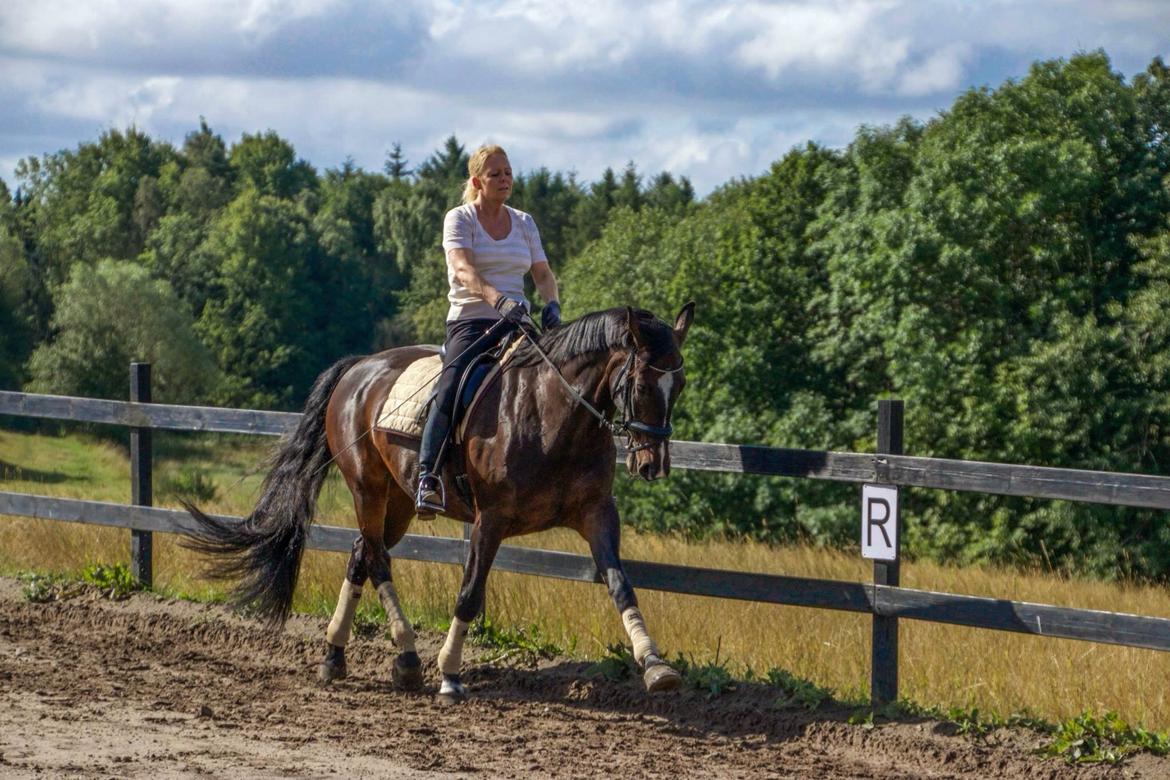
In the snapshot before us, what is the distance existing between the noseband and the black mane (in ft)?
0.34

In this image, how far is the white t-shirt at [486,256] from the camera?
747cm

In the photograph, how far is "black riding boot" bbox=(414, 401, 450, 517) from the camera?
7.40 m

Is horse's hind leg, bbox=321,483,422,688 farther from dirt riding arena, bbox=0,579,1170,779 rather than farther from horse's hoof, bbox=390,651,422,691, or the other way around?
dirt riding arena, bbox=0,579,1170,779

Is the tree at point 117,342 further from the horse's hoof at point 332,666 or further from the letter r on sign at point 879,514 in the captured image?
the letter r on sign at point 879,514

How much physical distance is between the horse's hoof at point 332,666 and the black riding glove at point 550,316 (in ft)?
7.34

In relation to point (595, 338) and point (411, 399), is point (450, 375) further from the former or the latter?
point (595, 338)

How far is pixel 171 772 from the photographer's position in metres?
5.49

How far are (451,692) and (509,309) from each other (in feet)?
6.63

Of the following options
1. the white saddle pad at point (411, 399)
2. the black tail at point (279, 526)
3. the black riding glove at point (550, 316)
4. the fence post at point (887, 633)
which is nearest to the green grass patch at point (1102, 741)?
the fence post at point (887, 633)

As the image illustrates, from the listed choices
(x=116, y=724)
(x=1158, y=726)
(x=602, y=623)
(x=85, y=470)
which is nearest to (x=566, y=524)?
(x=602, y=623)

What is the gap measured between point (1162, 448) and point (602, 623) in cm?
2186

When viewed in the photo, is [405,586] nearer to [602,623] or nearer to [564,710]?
[602,623]

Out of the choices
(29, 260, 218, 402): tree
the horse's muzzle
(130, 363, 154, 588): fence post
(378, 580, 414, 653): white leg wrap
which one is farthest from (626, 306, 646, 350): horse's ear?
(29, 260, 218, 402): tree

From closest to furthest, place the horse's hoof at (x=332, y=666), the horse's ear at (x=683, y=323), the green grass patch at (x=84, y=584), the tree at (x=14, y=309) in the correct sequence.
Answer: the horse's ear at (x=683, y=323) < the horse's hoof at (x=332, y=666) < the green grass patch at (x=84, y=584) < the tree at (x=14, y=309)
